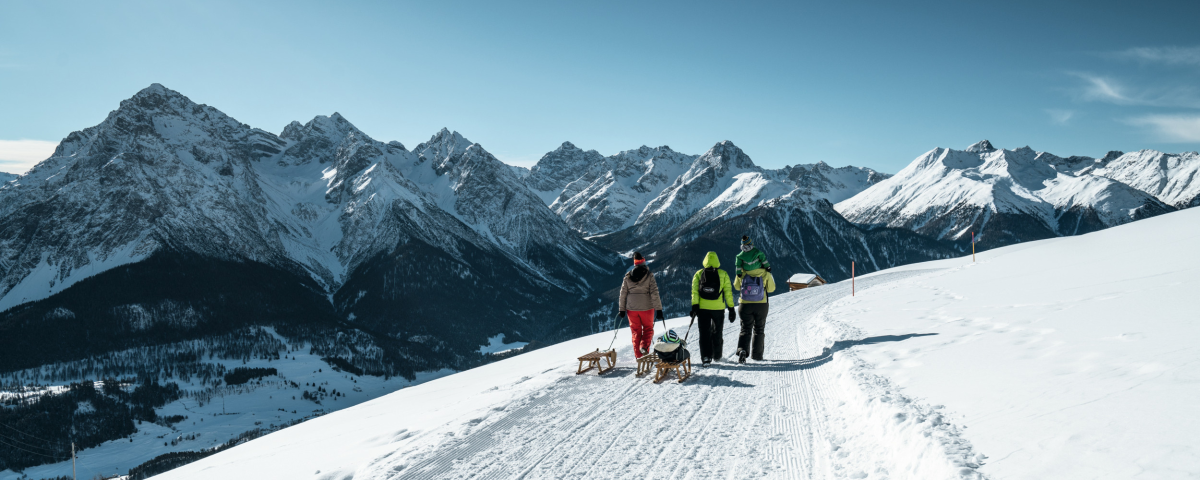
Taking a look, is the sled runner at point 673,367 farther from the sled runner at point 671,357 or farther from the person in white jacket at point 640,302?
the person in white jacket at point 640,302

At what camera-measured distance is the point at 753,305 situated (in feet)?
45.2

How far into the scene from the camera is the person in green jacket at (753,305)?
13773 mm

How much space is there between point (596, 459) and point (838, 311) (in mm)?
18636

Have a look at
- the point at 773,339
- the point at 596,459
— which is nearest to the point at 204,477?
the point at 596,459

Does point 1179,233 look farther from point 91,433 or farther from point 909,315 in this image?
point 91,433

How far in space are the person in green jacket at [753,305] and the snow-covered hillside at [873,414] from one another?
660mm

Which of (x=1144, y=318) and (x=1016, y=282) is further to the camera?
(x=1016, y=282)

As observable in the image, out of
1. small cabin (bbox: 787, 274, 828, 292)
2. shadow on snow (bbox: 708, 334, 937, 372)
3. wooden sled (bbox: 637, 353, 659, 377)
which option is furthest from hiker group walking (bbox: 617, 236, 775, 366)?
small cabin (bbox: 787, 274, 828, 292)

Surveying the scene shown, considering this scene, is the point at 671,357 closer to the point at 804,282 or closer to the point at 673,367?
the point at 673,367

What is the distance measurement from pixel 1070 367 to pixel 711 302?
7035mm

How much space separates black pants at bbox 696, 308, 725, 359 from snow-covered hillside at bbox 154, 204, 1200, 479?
2.35 feet

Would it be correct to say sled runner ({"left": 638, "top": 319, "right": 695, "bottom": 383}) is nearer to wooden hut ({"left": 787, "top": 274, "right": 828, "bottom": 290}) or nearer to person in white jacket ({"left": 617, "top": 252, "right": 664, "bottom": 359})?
person in white jacket ({"left": 617, "top": 252, "right": 664, "bottom": 359})

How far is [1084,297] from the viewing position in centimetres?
1359

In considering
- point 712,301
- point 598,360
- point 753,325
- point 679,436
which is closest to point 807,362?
point 753,325
